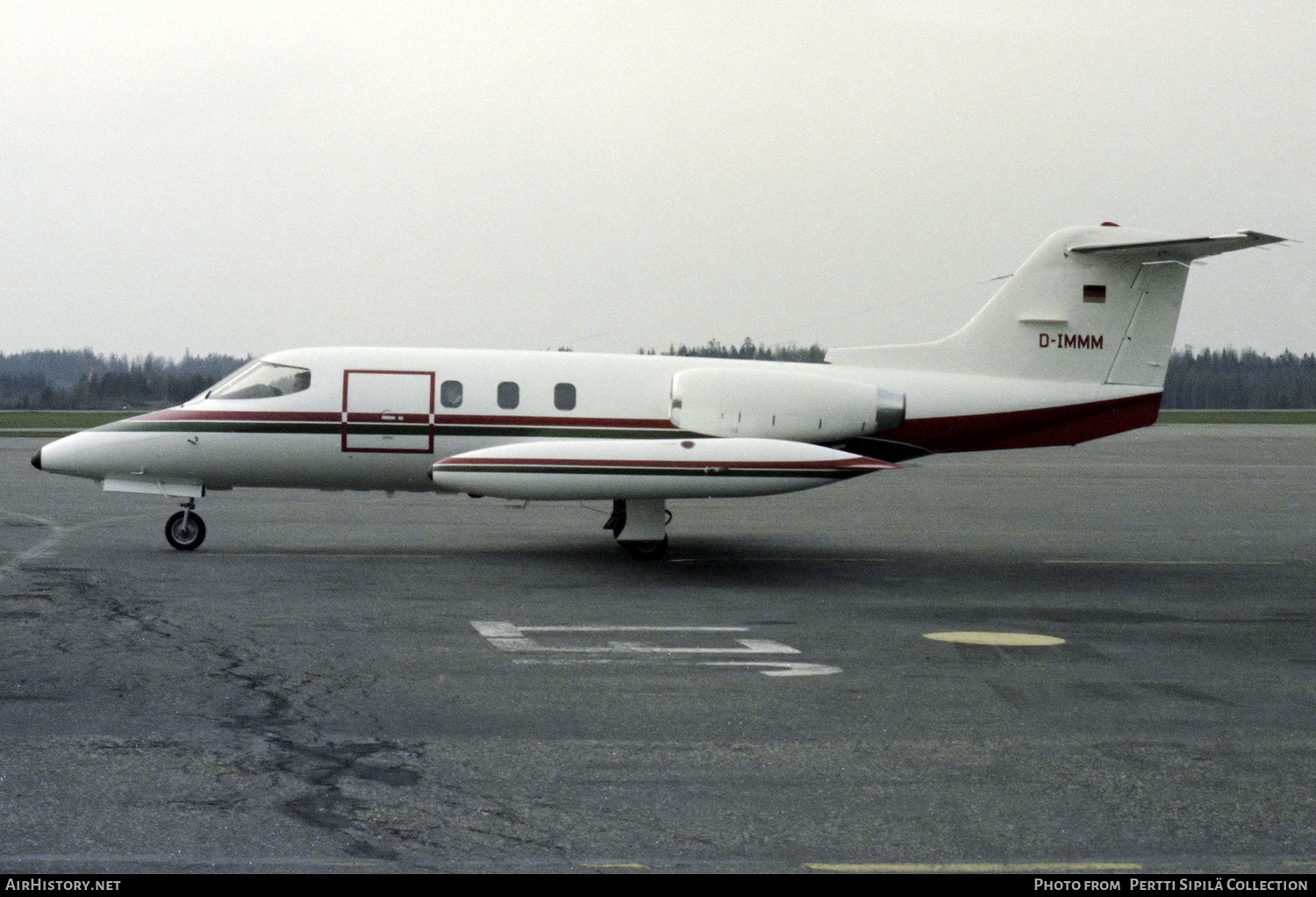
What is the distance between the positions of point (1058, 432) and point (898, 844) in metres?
14.4

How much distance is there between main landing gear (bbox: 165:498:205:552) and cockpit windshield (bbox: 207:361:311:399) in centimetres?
147

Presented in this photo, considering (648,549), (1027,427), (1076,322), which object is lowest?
(648,549)

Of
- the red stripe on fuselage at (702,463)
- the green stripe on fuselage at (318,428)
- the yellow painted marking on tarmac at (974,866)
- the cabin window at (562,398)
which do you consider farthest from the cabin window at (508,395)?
the yellow painted marking on tarmac at (974,866)

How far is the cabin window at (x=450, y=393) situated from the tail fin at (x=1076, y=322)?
5.34 meters

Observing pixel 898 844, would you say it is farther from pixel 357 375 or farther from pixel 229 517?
pixel 229 517

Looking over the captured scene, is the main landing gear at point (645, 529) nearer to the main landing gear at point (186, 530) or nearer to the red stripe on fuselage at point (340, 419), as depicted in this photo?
the red stripe on fuselage at point (340, 419)

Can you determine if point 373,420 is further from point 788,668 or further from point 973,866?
point 973,866

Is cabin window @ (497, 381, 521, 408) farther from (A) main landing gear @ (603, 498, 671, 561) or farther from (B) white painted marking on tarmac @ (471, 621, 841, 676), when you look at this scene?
(B) white painted marking on tarmac @ (471, 621, 841, 676)

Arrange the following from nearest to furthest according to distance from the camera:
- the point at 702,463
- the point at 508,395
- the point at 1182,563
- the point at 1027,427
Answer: the point at 702,463 → the point at 508,395 → the point at 1182,563 → the point at 1027,427

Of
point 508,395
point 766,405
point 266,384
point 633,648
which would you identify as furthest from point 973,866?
point 266,384

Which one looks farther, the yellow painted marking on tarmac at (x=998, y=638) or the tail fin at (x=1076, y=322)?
the tail fin at (x=1076, y=322)

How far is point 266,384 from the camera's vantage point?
1941 centimetres

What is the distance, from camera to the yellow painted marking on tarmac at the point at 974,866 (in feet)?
21.8

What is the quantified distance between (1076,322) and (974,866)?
48.1 ft
